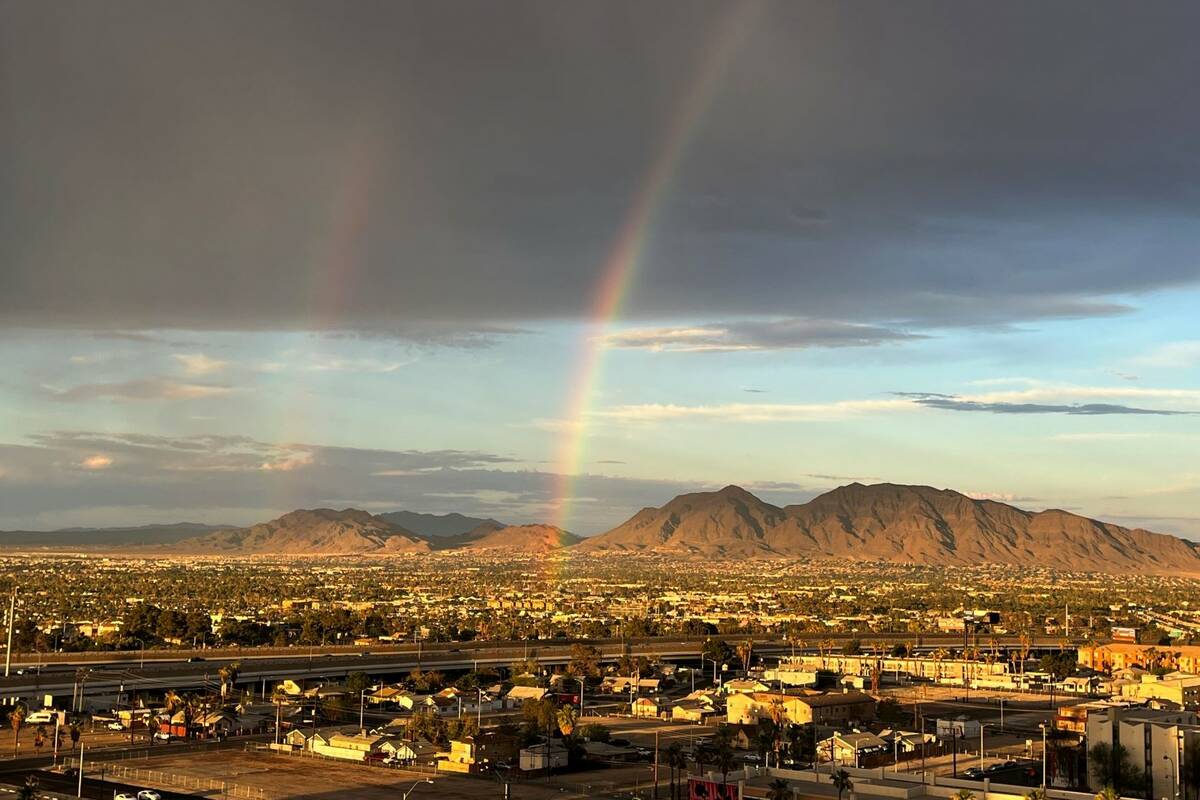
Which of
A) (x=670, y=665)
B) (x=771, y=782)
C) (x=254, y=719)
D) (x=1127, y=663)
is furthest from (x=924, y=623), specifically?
(x=771, y=782)

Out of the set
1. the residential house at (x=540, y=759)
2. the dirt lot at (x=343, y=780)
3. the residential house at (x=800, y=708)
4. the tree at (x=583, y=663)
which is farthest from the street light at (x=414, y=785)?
the tree at (x=583, y=663)

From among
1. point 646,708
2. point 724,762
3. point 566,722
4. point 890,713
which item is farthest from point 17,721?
point 890,713

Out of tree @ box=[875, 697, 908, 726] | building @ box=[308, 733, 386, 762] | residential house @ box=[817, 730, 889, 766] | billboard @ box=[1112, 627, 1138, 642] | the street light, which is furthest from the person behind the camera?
billboard @ box=[1112, 627, 1138, 642]

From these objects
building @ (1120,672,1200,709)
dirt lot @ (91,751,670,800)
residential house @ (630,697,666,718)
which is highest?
building @ (1120,672,1200,709)

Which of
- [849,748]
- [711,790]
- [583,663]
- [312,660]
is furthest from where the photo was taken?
[312,660]

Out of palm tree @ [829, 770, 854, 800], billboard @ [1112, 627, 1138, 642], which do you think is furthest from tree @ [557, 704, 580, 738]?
billboard @ [1112, 627, 1138, 642]

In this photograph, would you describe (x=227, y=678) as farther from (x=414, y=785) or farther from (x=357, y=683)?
(x=414, y=785)

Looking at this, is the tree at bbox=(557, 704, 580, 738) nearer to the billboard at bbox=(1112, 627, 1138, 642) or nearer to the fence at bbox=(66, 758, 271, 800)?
the fence at bbox=(66, 758, 271, 800)

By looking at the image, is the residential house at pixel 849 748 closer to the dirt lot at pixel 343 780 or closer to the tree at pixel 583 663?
the dirt lot at pixel 343 780
